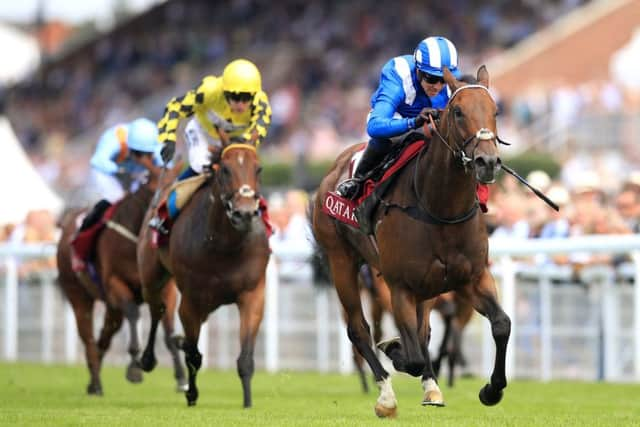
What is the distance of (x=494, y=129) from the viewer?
22.8ft

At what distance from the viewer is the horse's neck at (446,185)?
738cm

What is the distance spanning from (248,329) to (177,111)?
68.7 inches

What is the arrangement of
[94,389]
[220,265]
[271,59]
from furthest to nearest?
[271,59] < [94,389] < [220,265]

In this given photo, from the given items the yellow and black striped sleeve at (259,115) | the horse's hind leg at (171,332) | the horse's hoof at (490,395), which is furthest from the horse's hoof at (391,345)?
the horse's hind leg at (171,332)

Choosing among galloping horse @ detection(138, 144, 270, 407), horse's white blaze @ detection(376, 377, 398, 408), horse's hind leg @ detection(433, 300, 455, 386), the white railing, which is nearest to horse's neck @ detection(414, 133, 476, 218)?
horse's white blaze @ detection(376, 377, 398, 408)

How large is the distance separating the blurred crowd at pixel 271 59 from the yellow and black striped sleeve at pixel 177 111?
43.7ft

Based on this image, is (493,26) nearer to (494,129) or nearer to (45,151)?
→ (45,151)

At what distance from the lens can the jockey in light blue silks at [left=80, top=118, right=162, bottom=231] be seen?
11.4 metres

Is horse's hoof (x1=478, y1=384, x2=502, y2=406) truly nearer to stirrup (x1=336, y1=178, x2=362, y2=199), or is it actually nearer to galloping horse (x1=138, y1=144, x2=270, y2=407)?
stirrup (x1=336, y1=178, x2=362, y2=199)

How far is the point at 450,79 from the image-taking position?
286 inches

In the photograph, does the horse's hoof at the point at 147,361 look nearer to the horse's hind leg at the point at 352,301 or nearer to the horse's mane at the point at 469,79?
the horse's hind leg at the point at 352,301

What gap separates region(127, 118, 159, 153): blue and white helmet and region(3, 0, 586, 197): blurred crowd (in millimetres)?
12028

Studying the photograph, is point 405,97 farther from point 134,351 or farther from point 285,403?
point 134,351

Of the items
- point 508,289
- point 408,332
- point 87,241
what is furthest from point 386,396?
point 87,241
